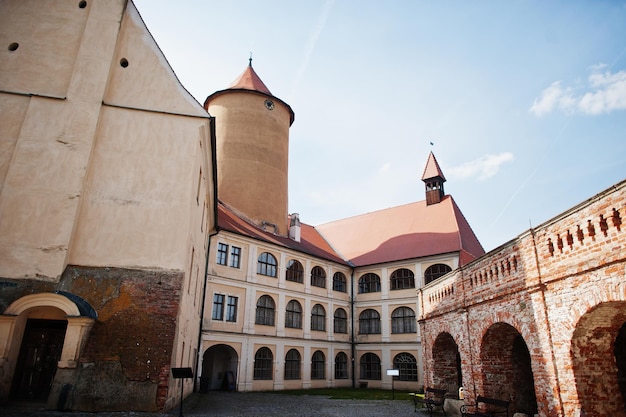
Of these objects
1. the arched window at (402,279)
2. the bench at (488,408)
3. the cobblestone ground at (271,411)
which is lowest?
the cobblestone ground at (271,411)

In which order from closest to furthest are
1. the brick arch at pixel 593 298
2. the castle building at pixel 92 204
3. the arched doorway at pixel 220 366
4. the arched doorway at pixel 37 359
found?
the brick arch at pixel 593 298
the castle building at pixel 92 204
the arched doorway at pixel 37 359
the arched doorway at pixel 220 366

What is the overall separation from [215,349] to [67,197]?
1610 cm

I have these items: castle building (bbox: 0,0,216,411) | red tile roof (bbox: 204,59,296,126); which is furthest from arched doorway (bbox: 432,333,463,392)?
red tile roof (bbox: 204,59,296,126)

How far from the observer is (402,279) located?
30.8m

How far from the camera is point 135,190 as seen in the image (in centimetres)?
1276

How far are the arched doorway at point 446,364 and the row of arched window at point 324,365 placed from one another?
13915 millimetres

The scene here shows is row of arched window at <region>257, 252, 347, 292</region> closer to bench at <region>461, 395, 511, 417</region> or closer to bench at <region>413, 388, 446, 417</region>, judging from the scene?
bench at <region>413, 388, 446, 417</region>

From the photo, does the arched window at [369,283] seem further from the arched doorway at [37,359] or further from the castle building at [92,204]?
the arched doorway at [37,359]

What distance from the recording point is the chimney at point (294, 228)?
3164 centimetres

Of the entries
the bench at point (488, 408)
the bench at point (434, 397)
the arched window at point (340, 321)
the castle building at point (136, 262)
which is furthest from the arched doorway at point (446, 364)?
the arched window at point (340, 321)

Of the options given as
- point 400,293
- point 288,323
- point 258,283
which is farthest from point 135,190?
point 400,293

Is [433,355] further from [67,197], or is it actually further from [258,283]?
[258,283]

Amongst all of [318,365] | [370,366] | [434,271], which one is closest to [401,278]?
[434,271]

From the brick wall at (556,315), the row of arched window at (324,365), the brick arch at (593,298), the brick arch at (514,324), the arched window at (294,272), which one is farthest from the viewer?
the arched window at (294,272)
